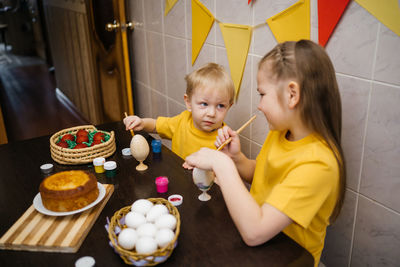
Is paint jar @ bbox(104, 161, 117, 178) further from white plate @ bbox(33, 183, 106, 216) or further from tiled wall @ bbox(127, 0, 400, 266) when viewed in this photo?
tiled wall @ bbox(127, 0, 400, 266)

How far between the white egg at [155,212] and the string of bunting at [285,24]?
2.44ft

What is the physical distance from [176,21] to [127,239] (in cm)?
145

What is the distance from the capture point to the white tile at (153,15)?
2080 millimetres

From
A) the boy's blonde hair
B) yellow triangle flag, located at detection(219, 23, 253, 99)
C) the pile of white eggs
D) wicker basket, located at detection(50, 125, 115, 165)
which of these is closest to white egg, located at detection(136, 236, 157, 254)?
the pile of white eggs

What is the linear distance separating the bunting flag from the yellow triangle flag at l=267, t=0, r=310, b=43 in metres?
0.06

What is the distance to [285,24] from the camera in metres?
1.23

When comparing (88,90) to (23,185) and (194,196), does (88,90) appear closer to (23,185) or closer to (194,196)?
(23,185)

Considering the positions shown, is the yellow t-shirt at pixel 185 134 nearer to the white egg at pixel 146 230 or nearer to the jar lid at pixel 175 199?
the jar lid at pixel 175 199

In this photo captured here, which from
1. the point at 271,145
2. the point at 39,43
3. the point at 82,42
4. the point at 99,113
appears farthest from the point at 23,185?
the point at 39,43

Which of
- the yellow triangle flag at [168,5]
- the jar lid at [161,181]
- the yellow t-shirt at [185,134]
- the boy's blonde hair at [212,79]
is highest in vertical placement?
the yellow triangle flag at [168,5]

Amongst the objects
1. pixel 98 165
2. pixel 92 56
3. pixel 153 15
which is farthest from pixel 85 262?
pixel 92 56

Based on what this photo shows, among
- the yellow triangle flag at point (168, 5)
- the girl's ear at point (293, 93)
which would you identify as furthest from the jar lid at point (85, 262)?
the yellow triangle flag at point (168, 5)

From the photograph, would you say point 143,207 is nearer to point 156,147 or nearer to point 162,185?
point 162,185

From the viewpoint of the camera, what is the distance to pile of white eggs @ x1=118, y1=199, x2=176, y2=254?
77cm
